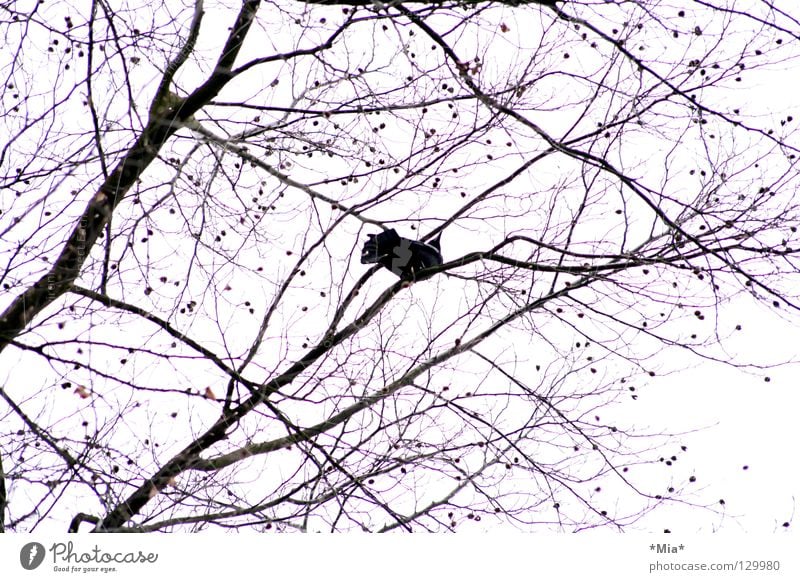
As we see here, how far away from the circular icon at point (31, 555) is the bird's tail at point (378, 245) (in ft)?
7.86

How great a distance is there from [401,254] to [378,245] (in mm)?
168

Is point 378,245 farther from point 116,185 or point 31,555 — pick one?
point 31,555

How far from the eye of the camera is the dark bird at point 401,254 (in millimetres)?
5754


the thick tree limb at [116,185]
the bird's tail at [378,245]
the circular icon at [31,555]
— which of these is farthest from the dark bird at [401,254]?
the circular icon at [31,555]

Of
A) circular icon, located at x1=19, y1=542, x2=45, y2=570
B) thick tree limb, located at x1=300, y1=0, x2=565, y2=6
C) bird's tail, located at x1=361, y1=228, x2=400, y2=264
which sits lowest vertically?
circular icon, located at x1=19, y1=542, x2=45, y2=570

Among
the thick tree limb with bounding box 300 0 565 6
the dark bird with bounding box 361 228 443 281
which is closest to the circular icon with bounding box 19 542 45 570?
the dark bird with bounding box 361 228 443 281

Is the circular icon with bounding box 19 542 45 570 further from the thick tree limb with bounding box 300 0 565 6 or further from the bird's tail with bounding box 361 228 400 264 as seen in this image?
the thick tree limb with bounding box 300 0 565 6

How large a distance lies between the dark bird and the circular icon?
94.3 inches

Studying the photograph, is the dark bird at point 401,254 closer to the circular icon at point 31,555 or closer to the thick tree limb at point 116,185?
the thick tree limb at point 116,185

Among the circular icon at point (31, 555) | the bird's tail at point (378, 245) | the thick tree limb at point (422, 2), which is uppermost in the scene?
the thick tree limb at point (422, 2)

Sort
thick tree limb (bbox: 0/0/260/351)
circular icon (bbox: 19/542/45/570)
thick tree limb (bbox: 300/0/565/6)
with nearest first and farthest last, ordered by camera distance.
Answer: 1. circular icon (bbox: 19/542/45/570)
2. thick tree limb (bbox: 0/0/260/351)
3. thick tree limb (bbox: 300/0/565/6)

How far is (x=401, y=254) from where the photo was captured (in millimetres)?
5840

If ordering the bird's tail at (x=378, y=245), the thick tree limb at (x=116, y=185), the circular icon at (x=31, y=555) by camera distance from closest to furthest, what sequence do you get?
the circular icon at (x=31, y=555) → the thick tree limb at (x=116, y=185) → the bird's tail at (x=378, y=245)

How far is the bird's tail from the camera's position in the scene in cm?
574
